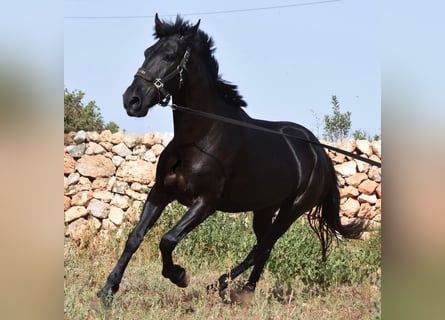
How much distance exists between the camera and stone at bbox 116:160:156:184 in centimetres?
945

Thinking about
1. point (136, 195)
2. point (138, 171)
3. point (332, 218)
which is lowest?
point (332, 218)

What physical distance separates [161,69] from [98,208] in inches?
198

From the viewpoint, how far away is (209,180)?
498cm

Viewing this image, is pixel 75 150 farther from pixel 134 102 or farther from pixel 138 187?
pixel 134 102

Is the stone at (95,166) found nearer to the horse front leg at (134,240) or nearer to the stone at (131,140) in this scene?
the stone at (131,140)

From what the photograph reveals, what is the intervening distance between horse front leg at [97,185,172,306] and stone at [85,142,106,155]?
470 centimetres

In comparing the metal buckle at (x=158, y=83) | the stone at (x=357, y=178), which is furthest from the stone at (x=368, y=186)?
the metal buckle at (x=158, y=83)

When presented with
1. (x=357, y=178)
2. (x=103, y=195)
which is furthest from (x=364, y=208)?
(x=103, y=195)

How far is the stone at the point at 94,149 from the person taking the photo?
9.58 metres

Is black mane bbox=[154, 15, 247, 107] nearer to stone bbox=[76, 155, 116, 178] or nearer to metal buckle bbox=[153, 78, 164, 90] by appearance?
metal buckle bbox=[153, 78, 164, 90]

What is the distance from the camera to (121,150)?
9656 millimetres

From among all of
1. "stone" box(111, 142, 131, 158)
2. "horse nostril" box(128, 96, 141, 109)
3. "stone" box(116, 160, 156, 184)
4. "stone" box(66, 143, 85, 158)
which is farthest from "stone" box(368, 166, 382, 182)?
"horse nostril" box(128, 96, 141, 109)

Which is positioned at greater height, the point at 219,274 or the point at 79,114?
the point at 79,114
